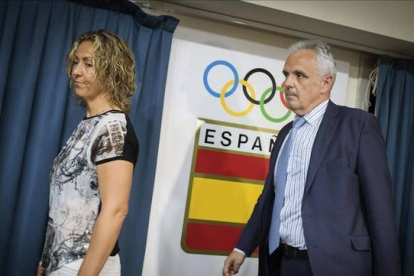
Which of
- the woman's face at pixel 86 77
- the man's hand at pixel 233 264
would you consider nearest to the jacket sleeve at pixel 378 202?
the man's hand at pixel 233 264

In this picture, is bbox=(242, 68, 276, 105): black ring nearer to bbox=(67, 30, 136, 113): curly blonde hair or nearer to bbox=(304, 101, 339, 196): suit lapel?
bbox=(304, 101, 339, 196): suit lapel

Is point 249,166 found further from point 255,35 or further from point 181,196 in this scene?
point 255,35

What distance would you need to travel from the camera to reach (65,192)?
1.10 meters

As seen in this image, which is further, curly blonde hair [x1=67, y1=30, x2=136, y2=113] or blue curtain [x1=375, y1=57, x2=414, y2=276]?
blue curtain [x1=375, y1=57, x2=414, y2=276]

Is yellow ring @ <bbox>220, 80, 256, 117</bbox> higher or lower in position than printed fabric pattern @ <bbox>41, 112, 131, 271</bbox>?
higher

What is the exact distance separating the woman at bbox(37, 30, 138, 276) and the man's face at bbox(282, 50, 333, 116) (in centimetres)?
66

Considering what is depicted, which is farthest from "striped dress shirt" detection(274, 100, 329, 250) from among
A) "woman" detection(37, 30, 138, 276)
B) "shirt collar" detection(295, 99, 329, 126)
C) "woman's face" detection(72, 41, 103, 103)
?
"woman's face" detection(72, 41, 103, 103)

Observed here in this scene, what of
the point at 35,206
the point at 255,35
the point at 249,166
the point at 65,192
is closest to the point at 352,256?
the point at 65,192

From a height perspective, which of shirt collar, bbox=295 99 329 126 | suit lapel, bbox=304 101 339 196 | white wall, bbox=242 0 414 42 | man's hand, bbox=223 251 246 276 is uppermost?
white wall, bbox=242 0 414 42

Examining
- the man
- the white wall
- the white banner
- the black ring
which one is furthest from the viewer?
the black ring

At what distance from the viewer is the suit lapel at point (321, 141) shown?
1.36 meters

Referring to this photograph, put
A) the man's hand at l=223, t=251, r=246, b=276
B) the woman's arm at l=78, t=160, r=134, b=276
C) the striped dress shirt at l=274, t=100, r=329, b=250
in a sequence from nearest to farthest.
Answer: the woman's arm at l=78, t=160, r=134, b=276
the striped dress shirt at l=274, t=100, r=329, b=250
the man's hand at l=223, t=251, r=246, b=276

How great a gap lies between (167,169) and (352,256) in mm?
1288

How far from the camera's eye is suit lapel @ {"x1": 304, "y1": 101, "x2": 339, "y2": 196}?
1359 mm
